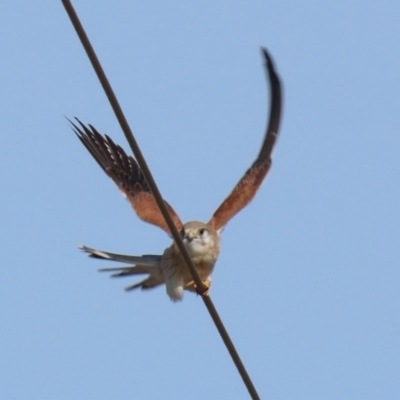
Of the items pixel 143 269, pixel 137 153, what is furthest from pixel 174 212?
pixel 137 153

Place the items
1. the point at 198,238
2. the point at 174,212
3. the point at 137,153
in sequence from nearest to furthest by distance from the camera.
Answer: the point at 137,153 → the point at 198,238 → the point at 174,212

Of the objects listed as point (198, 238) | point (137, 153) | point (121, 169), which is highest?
point (121, 169)

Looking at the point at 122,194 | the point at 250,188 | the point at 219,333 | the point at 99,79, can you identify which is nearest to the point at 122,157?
the point at 122,194

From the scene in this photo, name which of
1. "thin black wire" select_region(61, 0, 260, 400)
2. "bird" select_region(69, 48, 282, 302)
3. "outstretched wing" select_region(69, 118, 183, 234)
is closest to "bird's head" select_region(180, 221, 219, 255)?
"bird" select_region(69, 48, 282, 302)

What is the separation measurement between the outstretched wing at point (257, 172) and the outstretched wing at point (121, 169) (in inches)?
23.0

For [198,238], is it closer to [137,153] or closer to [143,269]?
[143,269]

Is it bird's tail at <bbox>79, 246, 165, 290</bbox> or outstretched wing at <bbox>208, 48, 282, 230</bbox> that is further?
outstretched wing at <bbox>208, 48, 282, 230</bbox>

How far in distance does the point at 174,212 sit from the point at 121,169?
35.6 inches

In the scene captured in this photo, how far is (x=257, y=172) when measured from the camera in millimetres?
8750

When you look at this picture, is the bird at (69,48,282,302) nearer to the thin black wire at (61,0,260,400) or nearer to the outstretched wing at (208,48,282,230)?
the outstretched wing at (208,48,282,230)

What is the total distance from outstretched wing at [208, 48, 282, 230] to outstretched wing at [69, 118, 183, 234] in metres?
0.59

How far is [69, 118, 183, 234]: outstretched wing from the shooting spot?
8.27 metres

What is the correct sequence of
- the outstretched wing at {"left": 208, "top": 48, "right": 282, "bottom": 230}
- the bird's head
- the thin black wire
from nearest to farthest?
1. the thin black wire
2. the bird's head
3. the outstretched wing at {"left": 208, "top": 48, "right": 282, "bottom": 230}

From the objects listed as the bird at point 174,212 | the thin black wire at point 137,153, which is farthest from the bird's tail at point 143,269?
the thin black wire at point 137,153
